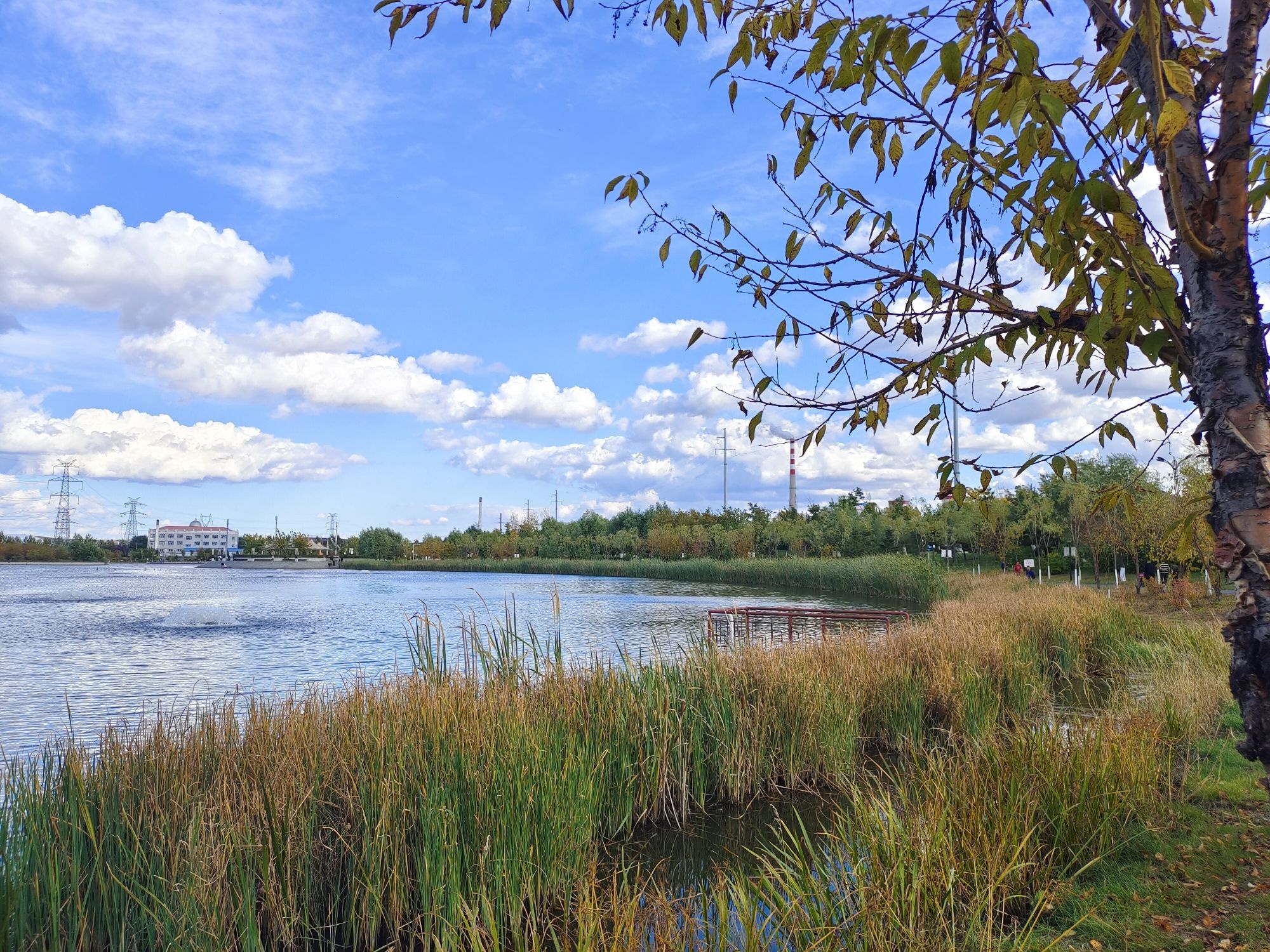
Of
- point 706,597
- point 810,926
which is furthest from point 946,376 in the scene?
point 706,597

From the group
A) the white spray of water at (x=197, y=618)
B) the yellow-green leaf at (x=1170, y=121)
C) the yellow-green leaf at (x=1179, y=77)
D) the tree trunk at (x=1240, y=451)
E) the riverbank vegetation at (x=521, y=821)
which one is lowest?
the white spray of water at (x=197, y=618)

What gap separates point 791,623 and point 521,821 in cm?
945

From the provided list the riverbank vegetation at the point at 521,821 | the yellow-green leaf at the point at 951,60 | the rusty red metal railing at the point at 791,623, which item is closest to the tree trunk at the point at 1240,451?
the yellow-green leaf at the point at 951,60

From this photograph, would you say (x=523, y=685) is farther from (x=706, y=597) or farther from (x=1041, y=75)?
(x=706, y=597)

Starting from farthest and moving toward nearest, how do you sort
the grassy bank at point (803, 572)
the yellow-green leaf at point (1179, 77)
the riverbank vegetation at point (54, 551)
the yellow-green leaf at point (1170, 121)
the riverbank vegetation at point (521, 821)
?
1. the riverbank vegetation at point (54, 551)
2. the grassy bank at point (803, 572)
3. the riverbank vegetation at point (521, 821)
4. the yellow-green leaf at point (1179, 77)
5. the yellow-green leaf at point (1170, 121)

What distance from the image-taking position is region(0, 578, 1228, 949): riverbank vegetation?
11.9 feet

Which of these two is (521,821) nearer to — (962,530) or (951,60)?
(951,60)

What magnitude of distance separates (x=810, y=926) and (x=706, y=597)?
1358 inches

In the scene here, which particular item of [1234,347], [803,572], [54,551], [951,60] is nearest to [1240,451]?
[1234,347]

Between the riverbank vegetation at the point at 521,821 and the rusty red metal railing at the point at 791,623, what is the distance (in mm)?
2400

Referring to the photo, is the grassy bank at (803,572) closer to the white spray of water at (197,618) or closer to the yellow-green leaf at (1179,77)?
the white spray of water at (197,618)

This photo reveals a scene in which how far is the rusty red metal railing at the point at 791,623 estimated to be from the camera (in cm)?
1134

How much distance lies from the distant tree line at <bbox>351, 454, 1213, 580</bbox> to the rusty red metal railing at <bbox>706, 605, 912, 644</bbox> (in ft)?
9.64

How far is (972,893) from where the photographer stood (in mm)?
4148
